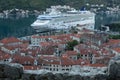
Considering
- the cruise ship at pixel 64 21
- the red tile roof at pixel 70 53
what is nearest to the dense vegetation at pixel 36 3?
the cruise ship at pixel 64 21

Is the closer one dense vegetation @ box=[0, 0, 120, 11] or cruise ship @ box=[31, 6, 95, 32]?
cruise ship @ box=[31, 6, 95, 32]

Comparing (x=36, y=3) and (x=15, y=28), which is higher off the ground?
(x=36, y=3)

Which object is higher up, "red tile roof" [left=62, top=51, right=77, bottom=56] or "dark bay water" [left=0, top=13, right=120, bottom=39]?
"red tile roof" [left=62, top=51, right=77, bottom=56]

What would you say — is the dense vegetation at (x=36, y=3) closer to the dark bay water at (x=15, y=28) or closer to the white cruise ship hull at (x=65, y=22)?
the dark bay water at (x=15, y=28)

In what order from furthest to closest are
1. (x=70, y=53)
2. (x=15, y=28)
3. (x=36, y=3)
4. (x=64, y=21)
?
1. (x=36, y=3)
2. (x=15, y=28)
3. (x=64, y=21)
4. (x=70, y=53)

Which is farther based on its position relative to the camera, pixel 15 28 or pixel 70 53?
pixel 15 28

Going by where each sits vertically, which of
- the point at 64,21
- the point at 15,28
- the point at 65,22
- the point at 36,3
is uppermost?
the point at 36,3

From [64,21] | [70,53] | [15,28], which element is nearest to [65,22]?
[64,21]

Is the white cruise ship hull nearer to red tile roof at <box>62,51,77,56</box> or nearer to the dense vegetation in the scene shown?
red tile roof at <box>62,51,77,56</box>

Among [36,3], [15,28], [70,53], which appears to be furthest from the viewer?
[36,3]

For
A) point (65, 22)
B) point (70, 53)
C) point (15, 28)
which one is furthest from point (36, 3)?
point (70, 53)

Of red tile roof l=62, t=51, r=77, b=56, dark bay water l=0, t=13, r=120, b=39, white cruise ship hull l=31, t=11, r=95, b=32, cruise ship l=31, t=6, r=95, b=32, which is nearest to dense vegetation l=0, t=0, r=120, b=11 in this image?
dark bay water l=0, t=13, r=120, b=39

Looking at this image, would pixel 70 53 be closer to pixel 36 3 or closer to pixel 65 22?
pixel 65 22
